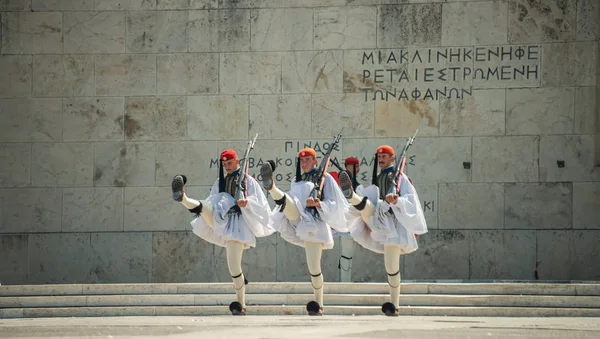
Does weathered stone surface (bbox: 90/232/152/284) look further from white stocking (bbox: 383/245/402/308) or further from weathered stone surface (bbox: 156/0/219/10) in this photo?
white stocking (bbox: 383/245/402/308)

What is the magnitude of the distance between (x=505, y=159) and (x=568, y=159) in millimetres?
1017

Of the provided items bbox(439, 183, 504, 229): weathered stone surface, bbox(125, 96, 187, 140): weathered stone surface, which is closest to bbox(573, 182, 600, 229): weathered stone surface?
bbox(439, 183, 504, 229): weathered stone surface

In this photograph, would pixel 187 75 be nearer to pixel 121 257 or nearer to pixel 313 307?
pixel 121 257

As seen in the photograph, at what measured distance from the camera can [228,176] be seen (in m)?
17.8

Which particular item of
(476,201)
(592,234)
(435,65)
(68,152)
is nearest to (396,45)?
(435,65)

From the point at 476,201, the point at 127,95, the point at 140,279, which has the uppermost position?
the point at 127,95

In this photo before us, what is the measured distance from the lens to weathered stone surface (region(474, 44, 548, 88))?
22125mm

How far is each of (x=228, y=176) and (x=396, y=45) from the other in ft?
18.4

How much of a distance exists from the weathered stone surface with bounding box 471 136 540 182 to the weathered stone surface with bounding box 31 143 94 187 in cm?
651

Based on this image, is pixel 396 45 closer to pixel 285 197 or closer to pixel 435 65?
pixel 435 65

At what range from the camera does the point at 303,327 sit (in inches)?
614

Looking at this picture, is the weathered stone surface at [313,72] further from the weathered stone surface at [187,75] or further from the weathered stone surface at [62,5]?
the weathered stone surface at [62,5]

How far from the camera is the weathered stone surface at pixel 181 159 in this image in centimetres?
2266

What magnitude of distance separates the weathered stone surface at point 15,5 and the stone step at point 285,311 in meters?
6.26
